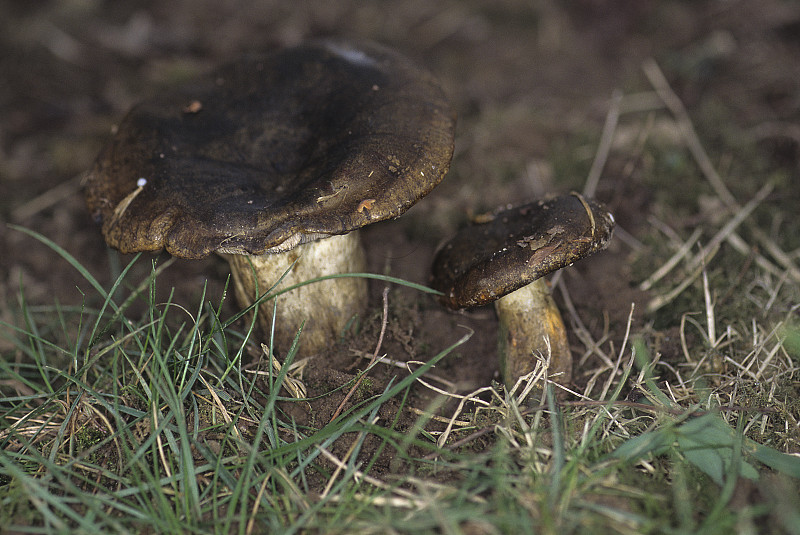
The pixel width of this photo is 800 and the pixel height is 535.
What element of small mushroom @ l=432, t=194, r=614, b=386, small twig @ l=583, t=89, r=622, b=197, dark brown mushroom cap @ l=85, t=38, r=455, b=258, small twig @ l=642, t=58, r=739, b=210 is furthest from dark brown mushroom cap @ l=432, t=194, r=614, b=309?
small twig @ l=642, t=58, r=739, b=210

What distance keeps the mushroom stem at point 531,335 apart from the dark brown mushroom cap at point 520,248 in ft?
0.99

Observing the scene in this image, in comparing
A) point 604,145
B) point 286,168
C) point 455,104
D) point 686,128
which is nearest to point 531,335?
point 286,168

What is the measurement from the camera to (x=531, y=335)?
2.85 metres

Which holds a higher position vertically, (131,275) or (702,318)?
(702,318)

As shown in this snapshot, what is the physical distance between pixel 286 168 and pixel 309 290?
0.62 meters

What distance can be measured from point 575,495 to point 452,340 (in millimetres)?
1233

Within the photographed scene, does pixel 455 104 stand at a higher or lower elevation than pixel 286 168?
lower

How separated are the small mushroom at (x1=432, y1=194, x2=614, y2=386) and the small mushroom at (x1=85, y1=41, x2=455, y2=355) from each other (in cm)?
44

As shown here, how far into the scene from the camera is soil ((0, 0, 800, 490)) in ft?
10.5

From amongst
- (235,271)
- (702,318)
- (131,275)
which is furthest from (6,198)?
(702,318)

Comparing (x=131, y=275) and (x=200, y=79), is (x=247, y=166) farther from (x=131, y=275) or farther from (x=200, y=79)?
(x=131, y=275)

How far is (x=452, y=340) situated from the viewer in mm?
3111

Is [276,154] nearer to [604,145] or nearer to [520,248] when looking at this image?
[520,248]

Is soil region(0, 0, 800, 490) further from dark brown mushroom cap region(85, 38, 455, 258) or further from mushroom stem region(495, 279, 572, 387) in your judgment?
dark brown mushroom cap region(85, 38, 455, 258)
